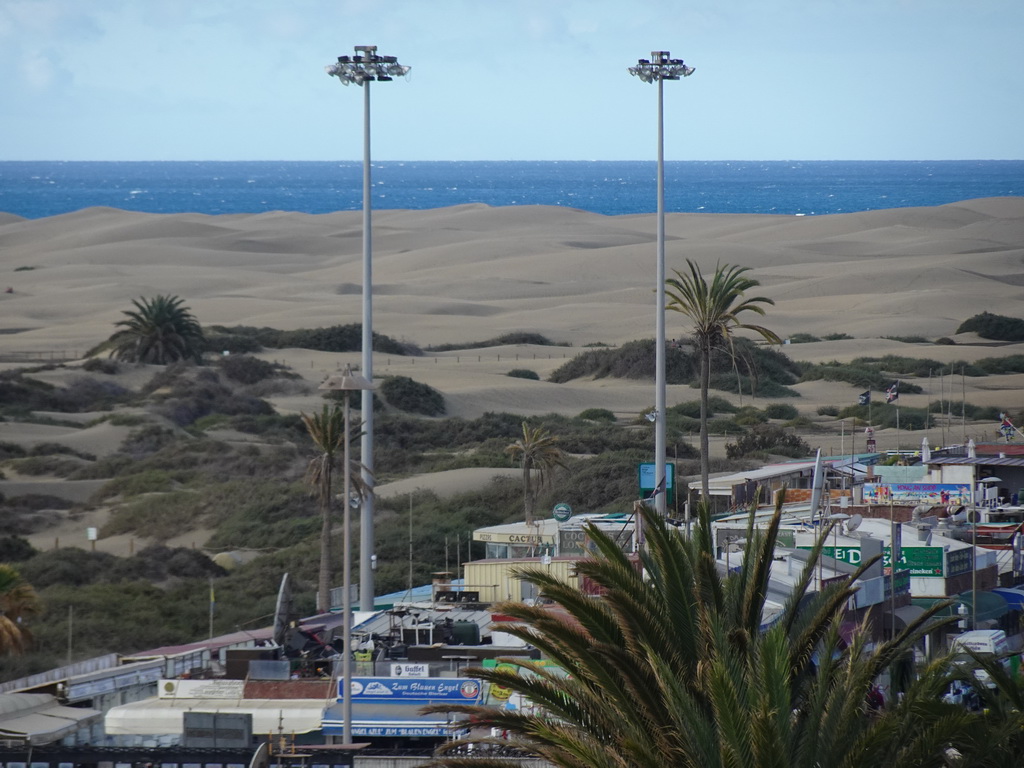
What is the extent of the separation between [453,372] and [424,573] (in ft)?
106

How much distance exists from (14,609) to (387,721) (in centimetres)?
521

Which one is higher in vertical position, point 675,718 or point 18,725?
point 675,718

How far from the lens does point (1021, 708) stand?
38.7 ft

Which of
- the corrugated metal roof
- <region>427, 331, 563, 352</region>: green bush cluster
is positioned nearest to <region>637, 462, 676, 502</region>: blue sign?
the corrugated metal roof

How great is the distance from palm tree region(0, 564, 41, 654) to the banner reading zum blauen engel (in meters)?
14.4

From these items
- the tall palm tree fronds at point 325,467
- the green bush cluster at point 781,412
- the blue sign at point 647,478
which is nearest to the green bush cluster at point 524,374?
the green bush cluster at point 781,412

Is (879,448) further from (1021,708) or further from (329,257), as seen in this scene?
(329,257)

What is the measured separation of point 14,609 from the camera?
18.9 meters

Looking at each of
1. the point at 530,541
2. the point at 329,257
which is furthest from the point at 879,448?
the point at 329,257

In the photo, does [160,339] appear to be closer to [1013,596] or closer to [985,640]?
[1013,596]

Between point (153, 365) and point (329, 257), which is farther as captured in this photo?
point (329, 257)

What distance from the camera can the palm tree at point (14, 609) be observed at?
18.1 metres

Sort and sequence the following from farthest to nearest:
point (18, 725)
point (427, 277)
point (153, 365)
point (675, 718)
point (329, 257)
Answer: point (329, 257)
point (427, 277)
point (153, 365)
point (18, 725)
point (675, 718)

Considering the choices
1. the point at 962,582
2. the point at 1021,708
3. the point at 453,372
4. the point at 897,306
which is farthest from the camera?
the point at 897,306
